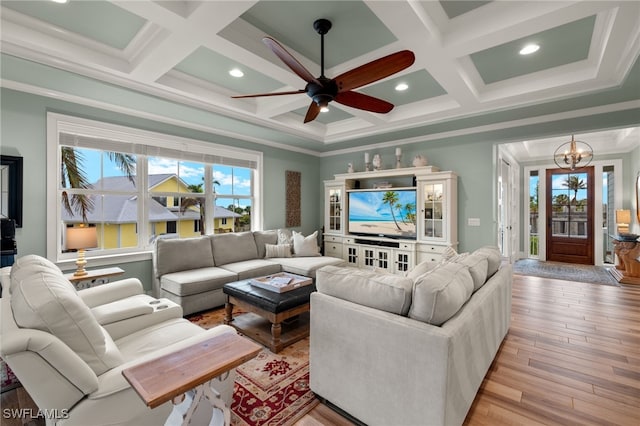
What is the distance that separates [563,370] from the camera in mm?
2223

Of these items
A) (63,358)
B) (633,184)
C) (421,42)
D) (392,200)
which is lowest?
(63,358)

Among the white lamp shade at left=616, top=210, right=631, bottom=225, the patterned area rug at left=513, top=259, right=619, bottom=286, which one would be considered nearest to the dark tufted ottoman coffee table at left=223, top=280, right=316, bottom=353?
the patterned area rug at left=513, top=259, right=619, bottom=286

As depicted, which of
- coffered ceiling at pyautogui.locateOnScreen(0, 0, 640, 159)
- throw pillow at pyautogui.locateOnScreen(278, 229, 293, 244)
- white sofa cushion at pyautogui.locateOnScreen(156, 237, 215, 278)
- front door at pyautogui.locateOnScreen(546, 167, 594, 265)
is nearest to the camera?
coffered ceiling at pyautogui.locateOnScreen(0, 0, 640, 159)

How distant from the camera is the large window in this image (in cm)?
333

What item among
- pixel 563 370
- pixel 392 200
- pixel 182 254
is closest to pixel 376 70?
pixel 563 370

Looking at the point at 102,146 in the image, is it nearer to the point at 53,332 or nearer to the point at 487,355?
the point at 53,332

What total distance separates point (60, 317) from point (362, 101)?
2.43 meters

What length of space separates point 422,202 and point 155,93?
4033 millimetres

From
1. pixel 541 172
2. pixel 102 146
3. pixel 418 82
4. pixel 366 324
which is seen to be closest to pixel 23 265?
pixel 366 324

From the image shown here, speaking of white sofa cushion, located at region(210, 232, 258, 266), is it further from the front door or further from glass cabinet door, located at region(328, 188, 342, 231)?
the front door

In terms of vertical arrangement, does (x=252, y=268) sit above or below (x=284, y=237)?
below

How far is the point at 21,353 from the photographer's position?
1041 mm

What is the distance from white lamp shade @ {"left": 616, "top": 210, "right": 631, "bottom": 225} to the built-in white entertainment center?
3341mm

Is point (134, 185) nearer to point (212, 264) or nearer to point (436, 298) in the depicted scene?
point (212, 264)
